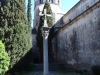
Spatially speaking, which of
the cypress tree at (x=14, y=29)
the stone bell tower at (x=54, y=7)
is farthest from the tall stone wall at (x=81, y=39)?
the stone bell tower at (x=54, y=7)

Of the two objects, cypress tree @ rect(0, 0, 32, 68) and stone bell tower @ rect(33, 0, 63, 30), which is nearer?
cypress tree @ rect(0, 0, 32, 68)

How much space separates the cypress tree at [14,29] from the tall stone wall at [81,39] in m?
5.19

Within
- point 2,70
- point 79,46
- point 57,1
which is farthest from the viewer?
point 57,1

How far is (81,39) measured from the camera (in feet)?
53.6

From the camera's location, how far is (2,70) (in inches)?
440

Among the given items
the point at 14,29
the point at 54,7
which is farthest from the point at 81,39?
the point at 54,7

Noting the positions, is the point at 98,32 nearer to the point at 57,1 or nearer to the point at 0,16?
the point at 0,16

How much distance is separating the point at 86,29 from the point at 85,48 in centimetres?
174

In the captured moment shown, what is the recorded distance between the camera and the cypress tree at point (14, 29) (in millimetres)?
13649

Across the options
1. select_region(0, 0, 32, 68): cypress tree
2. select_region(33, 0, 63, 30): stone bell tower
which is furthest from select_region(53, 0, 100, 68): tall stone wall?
select_region(33, 0, 63, 30): stone bell tower

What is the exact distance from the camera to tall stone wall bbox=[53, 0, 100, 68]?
13.7m

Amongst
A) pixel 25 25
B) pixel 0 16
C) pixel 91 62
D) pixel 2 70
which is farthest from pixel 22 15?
pixel 91 62

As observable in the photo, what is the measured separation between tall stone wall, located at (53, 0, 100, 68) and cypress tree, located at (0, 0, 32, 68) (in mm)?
5194

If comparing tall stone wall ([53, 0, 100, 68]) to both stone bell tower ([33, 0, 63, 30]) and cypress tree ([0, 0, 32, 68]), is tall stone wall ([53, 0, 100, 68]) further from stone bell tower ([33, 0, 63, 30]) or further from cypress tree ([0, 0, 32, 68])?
stone bell tower ([33, 0, 63, 30])
